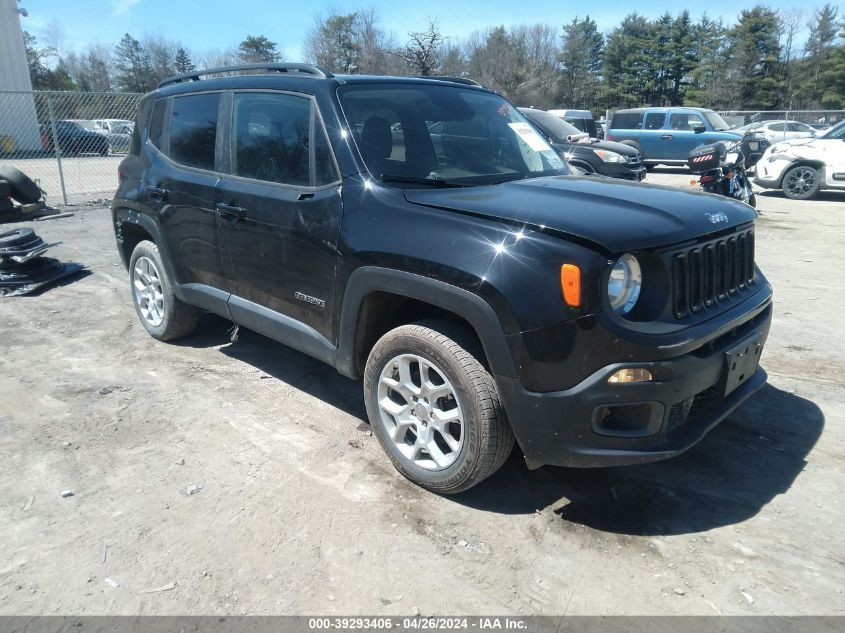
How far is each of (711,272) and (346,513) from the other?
2007 mm

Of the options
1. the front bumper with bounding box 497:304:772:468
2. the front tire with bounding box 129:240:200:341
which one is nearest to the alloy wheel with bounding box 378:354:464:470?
the front bumper with bounding box 497:304:772:468

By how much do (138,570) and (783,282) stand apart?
672 centimetres

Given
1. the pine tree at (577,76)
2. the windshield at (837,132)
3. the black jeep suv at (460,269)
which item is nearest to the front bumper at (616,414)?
the black jeep suv at (460,269)

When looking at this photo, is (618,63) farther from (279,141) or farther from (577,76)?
(279,141)

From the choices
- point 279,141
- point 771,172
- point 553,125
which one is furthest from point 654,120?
point 279,141

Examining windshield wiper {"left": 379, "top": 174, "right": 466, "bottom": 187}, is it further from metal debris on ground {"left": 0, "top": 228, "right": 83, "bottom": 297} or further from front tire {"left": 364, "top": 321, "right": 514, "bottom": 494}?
metal debris on ground {"left": 0, "top": 228, "right": 83, "bottom": 297}

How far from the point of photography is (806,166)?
13.3 m

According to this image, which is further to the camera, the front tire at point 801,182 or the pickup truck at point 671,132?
the pickup truck at point 671,132

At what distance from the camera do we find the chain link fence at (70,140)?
45.3 feet

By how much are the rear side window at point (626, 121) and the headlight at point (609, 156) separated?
10829 millimetres

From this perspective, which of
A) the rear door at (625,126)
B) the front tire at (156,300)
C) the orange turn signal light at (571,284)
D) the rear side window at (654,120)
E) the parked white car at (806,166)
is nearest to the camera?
the orange turn signal light at (571,284)

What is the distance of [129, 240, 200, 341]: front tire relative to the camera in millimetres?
4867

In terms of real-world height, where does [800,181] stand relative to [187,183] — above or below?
below

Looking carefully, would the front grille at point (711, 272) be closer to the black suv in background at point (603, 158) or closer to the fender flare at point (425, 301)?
the fender flare at point (425, 301)
